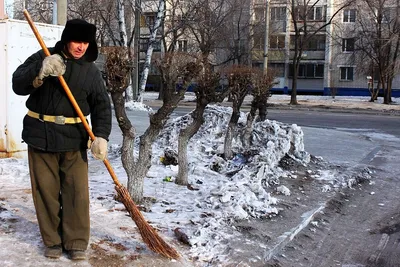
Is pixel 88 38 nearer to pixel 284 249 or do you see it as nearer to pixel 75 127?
pixel 75 127

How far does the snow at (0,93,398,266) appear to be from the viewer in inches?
170

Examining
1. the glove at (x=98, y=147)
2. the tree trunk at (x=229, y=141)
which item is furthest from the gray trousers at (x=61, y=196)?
the tree trunk at (x=229, y=141)

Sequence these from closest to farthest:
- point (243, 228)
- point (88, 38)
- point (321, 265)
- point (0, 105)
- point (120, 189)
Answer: point (88, 38), point (120, 189), point (321, 265), point (243, 228), point (0, 105)

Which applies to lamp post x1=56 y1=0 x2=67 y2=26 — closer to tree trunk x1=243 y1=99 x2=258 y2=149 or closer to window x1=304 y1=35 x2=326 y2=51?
tree trunk x1=243 y1=99 x2=258 y2=149

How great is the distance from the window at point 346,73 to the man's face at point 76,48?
46.2m

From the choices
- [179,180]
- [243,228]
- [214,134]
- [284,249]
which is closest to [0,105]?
[179,180]

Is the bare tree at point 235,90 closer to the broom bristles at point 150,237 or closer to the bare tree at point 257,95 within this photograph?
the bare tree at point 257,95

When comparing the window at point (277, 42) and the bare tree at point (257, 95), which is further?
the window at point (277, 42)

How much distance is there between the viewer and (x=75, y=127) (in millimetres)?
3918

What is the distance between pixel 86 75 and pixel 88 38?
11.7 inches

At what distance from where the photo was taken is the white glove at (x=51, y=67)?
3.56m

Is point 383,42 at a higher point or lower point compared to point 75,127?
higher

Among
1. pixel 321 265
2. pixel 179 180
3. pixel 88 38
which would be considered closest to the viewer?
pixel 88 38

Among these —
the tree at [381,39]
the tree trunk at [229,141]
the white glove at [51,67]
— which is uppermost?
the tree at [381,39]
